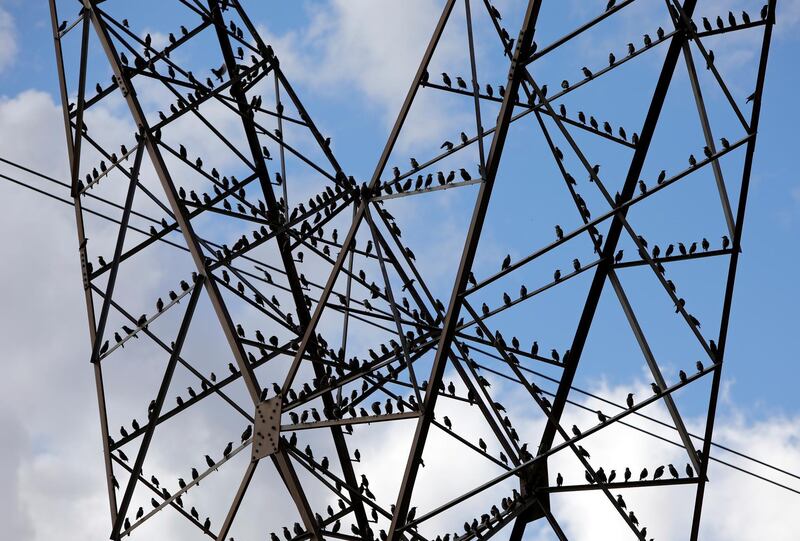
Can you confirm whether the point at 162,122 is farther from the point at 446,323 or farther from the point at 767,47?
the point at 767,47

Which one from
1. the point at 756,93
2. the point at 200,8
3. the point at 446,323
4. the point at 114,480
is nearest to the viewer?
the point at 446,323

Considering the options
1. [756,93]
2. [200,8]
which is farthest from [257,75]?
[756,93]

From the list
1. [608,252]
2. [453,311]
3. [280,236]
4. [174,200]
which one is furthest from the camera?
[280,236]

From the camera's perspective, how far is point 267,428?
55.7 ft

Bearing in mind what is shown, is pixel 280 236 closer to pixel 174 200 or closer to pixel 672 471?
pixel 174 200

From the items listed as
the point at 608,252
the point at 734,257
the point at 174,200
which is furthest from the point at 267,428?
the point at 734,257

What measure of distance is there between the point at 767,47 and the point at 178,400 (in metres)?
8.83

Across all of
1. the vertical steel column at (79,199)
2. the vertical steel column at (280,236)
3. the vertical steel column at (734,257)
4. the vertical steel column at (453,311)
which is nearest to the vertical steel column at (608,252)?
the vertical steel column at (734,257)

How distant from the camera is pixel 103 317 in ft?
60.6

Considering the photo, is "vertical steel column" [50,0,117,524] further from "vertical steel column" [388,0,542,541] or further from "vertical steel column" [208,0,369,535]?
"vertical steel column" [388,0,542,541]

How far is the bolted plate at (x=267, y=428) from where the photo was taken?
55.3 ft

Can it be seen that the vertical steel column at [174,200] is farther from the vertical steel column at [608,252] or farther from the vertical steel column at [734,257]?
the vertical steel column at [734,257]

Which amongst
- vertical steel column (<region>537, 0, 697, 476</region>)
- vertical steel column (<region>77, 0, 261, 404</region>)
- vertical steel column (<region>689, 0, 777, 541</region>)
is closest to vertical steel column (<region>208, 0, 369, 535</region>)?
vertical steel column (<region>77, 0, 261, 404</region>)

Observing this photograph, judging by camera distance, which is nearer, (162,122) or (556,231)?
(556,231)
